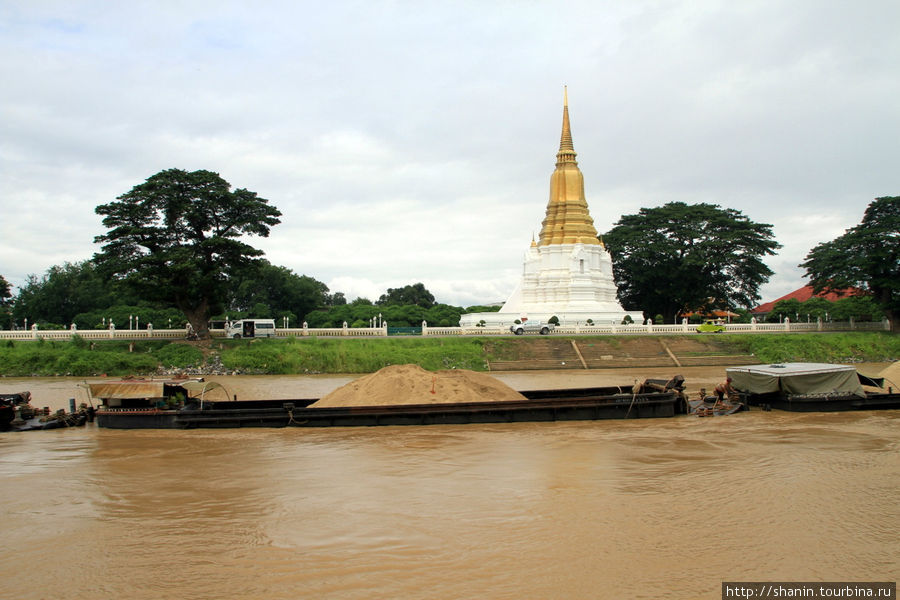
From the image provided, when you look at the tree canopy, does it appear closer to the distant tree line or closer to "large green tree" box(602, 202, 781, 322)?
the distant tree line

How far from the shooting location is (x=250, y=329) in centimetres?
4403

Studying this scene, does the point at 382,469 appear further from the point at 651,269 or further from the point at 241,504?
the point at 651,269

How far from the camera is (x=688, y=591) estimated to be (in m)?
7.67

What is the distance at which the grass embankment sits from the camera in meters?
36.5

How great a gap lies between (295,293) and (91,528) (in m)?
59.7

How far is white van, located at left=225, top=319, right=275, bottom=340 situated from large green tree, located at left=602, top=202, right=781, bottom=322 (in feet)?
110

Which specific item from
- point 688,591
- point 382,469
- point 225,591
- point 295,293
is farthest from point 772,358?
point 295,293

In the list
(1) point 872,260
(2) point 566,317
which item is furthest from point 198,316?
(1) point 872,260

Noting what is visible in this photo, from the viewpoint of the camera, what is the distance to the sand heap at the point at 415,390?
1928cm

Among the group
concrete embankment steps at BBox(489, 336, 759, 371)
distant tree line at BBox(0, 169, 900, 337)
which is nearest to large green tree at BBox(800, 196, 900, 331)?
distant tree line at BBox(0, 169, 900, 337)

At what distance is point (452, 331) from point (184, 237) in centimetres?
1848

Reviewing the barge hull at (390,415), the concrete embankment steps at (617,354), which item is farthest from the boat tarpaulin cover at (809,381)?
the concrete embankment steps at (617,354)

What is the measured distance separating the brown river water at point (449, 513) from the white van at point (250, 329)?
2655 cm

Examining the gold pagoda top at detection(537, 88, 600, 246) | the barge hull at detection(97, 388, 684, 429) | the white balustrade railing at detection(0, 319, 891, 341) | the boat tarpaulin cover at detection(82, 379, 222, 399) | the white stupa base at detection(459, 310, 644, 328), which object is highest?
the gold pagoda top at detection(537, 88, 600, 246)
